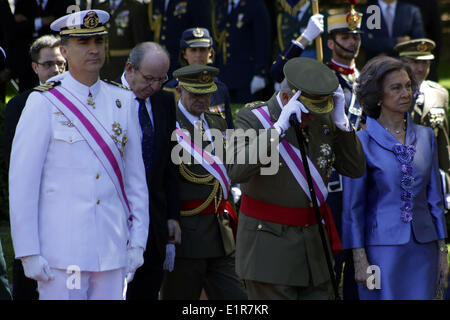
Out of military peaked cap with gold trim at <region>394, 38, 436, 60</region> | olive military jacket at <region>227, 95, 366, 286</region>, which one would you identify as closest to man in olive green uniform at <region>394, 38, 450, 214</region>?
military peaked cap with gold trim at <region>394, 38, 436, 60</region>

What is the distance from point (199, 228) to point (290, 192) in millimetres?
1236

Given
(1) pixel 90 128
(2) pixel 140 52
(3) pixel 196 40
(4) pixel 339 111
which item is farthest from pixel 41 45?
(4) pixel 339 111

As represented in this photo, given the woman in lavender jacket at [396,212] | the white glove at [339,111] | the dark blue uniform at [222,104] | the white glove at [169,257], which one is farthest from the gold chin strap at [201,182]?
the white glove at [339,111]

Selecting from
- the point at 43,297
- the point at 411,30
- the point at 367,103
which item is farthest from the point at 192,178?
the point at 411,30

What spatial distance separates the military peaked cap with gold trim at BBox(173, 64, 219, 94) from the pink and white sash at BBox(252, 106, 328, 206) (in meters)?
1.13

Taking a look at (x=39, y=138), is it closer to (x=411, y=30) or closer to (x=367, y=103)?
(x=367, y=103)

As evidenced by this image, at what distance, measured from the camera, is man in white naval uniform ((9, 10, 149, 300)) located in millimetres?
4301

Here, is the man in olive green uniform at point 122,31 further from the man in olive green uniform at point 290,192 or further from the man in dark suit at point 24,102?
the man in olive green uniform at point 290,192

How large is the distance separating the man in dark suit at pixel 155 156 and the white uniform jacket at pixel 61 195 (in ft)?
3.48

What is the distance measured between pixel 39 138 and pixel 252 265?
4.09 feet

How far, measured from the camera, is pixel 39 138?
4.31 metres

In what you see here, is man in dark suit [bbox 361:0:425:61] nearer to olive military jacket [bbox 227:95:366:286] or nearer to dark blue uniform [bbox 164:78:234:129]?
dark blue uniform [bbox 164:78:234:129]

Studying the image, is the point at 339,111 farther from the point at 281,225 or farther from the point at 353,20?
the point at 353,20

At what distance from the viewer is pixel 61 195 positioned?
436 centimetres
